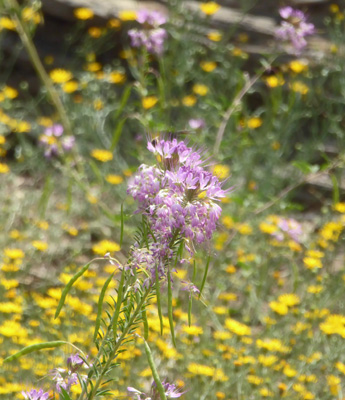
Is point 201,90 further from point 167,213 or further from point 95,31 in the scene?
point 167,213

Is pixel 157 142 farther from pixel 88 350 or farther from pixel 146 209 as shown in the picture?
pixel 88 350

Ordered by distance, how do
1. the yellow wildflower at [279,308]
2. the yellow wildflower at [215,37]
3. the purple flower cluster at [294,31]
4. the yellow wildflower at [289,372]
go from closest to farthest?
the yellow wildflower at [289,372], the yellow wildflower at [279,308], the purple flower cluster at [294,31], the yellow wildflower at [215,37]

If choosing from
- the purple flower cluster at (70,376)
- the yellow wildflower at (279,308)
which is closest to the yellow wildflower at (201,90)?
the yellow wildflower at (279,308)

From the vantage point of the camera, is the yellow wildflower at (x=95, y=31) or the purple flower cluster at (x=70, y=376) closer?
the purple flower cluster at (x=70, y=376)

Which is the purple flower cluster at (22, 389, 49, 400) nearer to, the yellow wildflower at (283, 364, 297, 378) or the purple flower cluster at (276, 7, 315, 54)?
the yellow wildflower at (283, 364, 297, 378)

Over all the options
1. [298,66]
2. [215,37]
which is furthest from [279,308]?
[215,37]

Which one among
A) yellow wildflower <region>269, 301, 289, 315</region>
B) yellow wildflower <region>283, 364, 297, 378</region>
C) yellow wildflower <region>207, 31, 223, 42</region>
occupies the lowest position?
yellow wildflower <region>283, 364, 297, 378</region>

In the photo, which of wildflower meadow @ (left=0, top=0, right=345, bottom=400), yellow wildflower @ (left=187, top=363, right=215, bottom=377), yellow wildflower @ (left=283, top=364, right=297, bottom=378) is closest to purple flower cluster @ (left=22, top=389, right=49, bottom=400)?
wildflower meadow @ (left=0, top=0, right=345, bottom=400)

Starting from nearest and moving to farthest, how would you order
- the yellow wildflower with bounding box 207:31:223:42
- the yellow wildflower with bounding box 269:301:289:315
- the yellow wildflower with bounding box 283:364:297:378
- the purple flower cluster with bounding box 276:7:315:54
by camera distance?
the yellow wildflower with bounding box 283:364:297:378, the yellow wildflower with bounding box 269:301:289:315, the purple flower cluster with bounding box 276:7:315:54, the yellow wildflower with bounding box 207:31:223:42

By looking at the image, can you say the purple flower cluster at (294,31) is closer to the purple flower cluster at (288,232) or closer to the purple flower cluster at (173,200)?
the purple flower cluster at (288,232)
